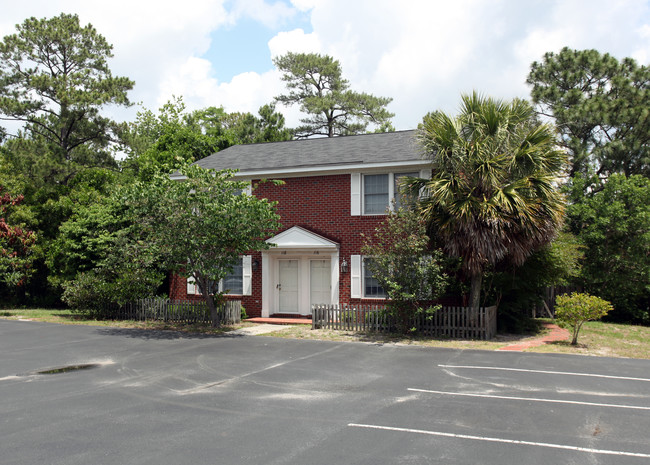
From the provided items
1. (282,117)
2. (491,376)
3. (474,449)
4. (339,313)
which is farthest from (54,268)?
(282,117)

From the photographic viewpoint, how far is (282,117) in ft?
131

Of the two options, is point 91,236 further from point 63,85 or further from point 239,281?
point 63,85

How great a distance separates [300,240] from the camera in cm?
1825

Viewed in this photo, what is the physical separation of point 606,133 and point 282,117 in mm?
22645

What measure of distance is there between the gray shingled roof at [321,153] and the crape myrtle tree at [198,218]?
12.4 feet

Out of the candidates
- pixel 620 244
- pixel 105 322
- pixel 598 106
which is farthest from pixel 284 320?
pixel 598 106

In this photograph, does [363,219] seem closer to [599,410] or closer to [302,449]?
[599,410]

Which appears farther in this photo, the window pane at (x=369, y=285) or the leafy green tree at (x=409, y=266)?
the window pane at (x=369, y=285)

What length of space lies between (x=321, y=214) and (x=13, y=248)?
548 inches

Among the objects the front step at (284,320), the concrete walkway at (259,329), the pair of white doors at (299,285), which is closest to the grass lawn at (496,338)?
the concrete walkway at (259,329)

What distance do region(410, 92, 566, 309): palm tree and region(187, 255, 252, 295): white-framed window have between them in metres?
7.36

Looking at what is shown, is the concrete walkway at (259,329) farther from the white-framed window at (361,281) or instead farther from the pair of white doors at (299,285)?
the white-framed window at (361,281)

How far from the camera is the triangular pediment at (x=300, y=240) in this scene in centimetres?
1794

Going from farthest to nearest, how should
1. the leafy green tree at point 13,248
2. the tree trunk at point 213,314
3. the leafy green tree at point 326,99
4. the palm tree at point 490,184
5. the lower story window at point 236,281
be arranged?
the leafy green tree at point 326,99, the leafy green tree at point 13,248, the lower story window at point 236,281, the tree trunk at point 213,314, the palm tree at point 490,184
